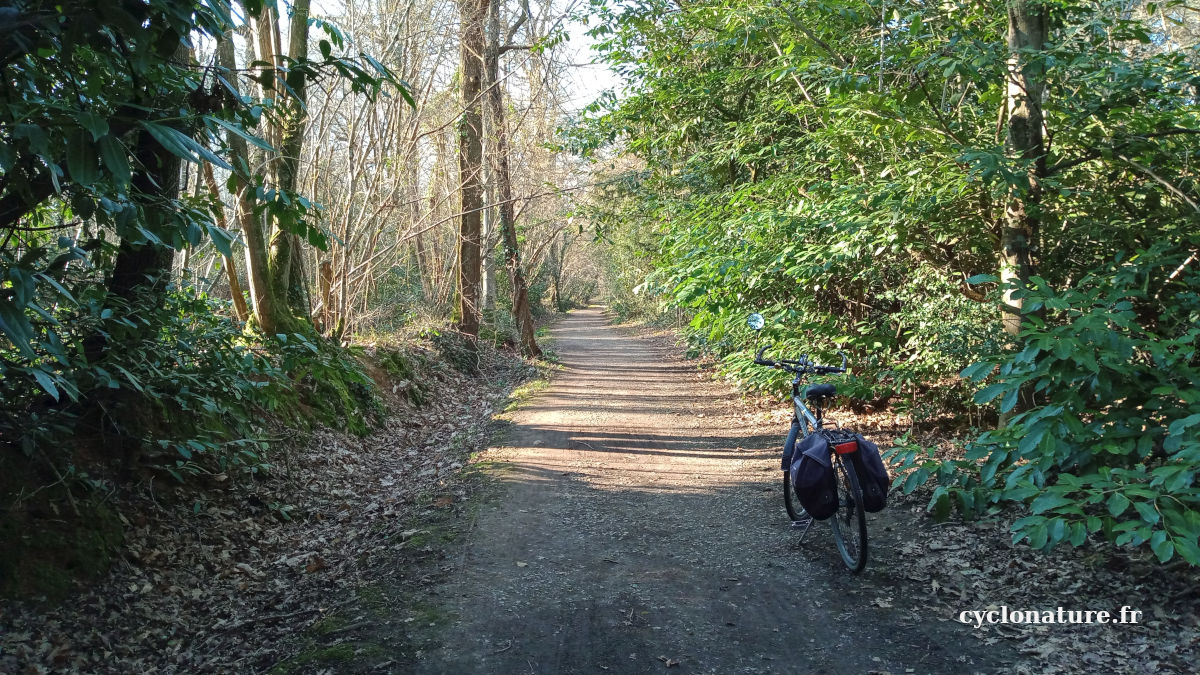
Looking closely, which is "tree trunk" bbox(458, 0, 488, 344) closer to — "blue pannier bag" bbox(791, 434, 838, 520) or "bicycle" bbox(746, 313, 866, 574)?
"bicycle" bbox(746, 313, 866, 574)

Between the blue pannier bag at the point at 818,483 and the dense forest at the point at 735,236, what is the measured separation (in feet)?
1.44

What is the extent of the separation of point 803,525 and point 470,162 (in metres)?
12.2

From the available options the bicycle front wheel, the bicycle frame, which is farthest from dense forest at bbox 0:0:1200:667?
the bicycle frame

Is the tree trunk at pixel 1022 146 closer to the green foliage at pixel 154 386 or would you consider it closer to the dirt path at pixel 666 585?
the dirt path at pixel 666 585

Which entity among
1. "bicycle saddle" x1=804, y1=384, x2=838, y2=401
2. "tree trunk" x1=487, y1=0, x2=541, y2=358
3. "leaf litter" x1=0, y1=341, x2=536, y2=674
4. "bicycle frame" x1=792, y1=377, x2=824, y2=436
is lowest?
"leaf litter" x1=0, y1=341, x2=536, y2=674

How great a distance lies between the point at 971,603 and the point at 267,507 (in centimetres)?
554

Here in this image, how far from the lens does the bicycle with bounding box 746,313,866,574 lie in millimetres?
4602

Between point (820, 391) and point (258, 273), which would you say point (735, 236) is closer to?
point (820, 391)

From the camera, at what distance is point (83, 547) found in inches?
177

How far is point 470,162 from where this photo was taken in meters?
15.7

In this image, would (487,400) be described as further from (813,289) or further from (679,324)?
(679,324)

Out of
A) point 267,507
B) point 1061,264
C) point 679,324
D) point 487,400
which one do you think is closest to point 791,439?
point 1061,264

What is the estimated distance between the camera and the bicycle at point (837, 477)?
181 inches

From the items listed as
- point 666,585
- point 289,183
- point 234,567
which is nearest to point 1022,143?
point 666,585
